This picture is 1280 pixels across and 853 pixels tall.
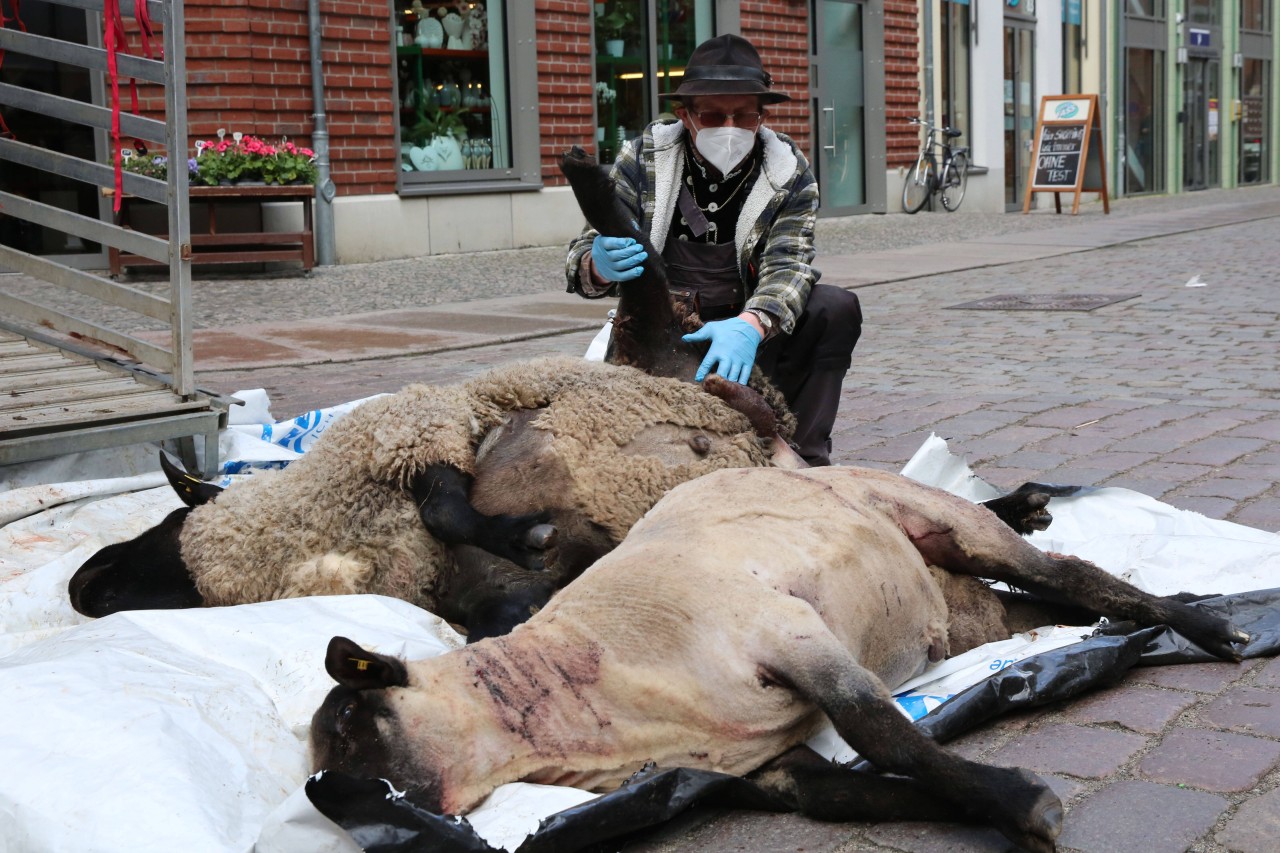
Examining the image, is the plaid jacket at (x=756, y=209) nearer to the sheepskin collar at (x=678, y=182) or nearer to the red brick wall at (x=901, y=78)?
the sheepskin collar at (x=678, y=182)

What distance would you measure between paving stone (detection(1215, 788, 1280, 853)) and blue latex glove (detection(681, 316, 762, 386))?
205 centimetres

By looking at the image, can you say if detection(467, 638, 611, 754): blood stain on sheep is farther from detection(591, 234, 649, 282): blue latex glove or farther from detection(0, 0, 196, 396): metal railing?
detection(0, 0, 196, 396): metal railing

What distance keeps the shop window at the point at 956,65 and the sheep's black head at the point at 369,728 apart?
23.4 metres

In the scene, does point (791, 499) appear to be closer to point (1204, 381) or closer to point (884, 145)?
point (1204, 381)

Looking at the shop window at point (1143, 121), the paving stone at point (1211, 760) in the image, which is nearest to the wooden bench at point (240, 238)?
the paving stone at point (1211, 760)

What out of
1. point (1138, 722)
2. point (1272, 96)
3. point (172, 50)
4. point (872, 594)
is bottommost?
point (1138, 722)

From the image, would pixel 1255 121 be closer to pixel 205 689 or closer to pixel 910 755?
pixel 910 755

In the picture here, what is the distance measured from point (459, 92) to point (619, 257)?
12.8 metres

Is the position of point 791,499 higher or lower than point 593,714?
higher

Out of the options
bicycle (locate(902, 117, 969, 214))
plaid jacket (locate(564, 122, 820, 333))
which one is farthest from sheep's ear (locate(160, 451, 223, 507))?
bicycle (locate(902, 117, 969, 214))

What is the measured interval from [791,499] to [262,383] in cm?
526

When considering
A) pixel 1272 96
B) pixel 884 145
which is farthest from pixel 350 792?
pixel 1272 96

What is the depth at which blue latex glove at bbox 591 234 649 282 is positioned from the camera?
4.21 metres

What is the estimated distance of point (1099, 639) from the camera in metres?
3.23
